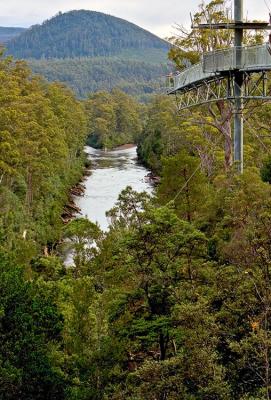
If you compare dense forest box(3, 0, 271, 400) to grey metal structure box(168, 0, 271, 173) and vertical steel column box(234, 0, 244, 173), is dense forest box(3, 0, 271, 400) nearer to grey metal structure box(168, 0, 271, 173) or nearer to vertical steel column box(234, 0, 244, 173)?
vertical steel column box(234, 0, 244, 173)

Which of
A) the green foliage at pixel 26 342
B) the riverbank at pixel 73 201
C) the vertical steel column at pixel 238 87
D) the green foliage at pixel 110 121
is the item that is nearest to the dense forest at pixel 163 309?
the green foliage at pixel 26 342

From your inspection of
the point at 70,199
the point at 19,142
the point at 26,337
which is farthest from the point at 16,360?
the point at 70,199

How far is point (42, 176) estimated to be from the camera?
44438 millimetres

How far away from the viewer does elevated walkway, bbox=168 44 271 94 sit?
18.1 metres

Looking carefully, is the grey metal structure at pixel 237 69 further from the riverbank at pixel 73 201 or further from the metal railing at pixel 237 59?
the riverbank at pixel 73 201

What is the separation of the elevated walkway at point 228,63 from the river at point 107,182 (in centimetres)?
1929

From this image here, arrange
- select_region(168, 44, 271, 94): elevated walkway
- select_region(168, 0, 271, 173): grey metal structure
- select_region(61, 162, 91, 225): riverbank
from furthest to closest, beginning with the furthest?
select_region(61, 162, 91, 225): riverbank, select_region(168, 0, 271, 173): grey metal structure, select_region(168, 44, 271, 94): elevated walkway

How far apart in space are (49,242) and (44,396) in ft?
78.8

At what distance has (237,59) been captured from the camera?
19719 millimetres

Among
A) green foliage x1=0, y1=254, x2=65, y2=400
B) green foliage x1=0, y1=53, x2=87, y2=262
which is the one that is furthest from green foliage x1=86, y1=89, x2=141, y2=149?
green foliage x1=0, y1=254, x2=65, y2=400

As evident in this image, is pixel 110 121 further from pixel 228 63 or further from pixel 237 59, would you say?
pixel 237 59

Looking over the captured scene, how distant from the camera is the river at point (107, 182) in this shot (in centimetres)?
4817

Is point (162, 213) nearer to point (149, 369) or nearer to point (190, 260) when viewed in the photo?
point (190, 260)

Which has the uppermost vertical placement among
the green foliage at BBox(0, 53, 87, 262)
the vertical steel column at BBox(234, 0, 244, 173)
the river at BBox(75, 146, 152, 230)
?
the vertical steel column at BBox(234, 0, 244, 173)
